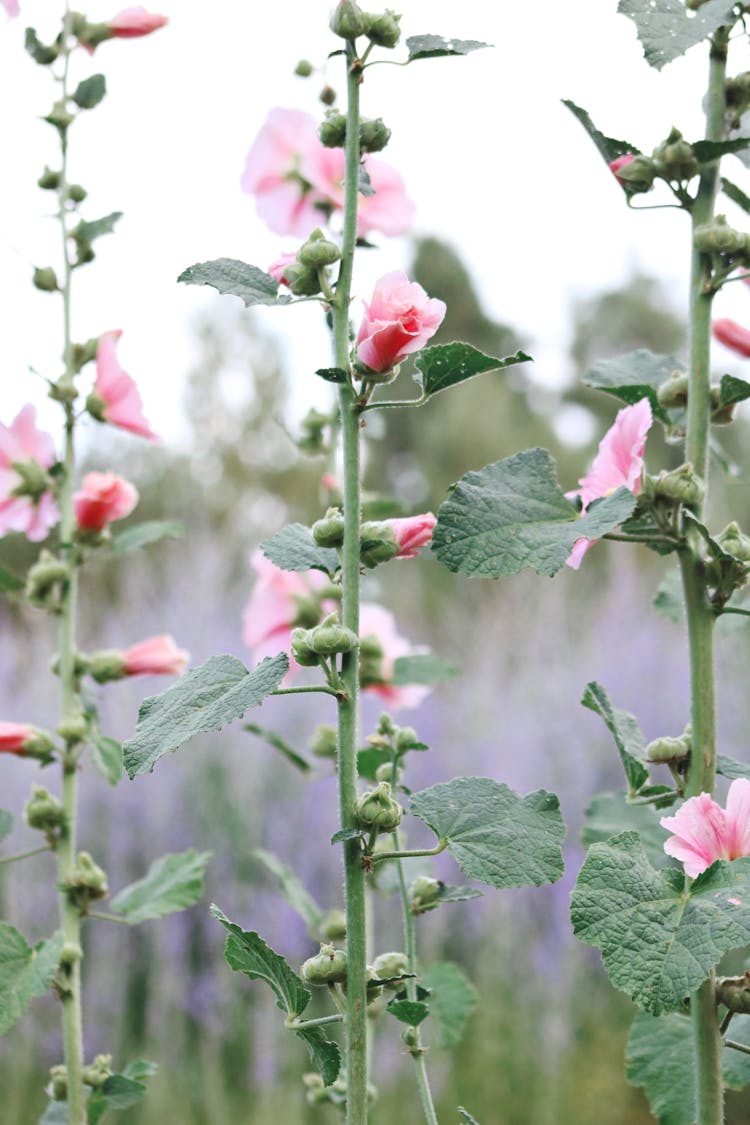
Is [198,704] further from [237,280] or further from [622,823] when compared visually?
[622,823]

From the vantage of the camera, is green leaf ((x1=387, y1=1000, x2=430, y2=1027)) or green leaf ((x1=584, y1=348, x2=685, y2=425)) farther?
green leaf ((x1=584, y1=348, x2=685, y2=425))

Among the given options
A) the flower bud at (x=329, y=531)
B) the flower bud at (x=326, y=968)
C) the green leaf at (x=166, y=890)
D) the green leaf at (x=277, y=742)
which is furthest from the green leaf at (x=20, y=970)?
the flower bud at (x=329, y=531)

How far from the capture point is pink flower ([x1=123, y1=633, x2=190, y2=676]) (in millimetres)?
1012

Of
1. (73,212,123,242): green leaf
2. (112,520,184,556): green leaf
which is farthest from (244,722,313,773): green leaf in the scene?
(73,212,123,242): green leaf

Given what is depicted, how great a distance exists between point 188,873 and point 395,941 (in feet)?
6.49

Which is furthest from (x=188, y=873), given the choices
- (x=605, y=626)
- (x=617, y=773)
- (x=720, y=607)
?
(x=605, y=626)

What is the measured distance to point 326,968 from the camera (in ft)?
1.81

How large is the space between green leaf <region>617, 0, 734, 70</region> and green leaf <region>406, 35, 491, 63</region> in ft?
0.31

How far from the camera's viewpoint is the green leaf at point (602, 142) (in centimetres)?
68

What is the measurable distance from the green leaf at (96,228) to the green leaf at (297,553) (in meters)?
0.43

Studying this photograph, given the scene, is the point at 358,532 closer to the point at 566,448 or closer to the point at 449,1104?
the point at 449,1104

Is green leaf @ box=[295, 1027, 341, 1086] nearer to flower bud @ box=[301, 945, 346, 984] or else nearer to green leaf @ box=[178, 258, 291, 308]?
flower bud @ box=[301, 945, 346, 984]

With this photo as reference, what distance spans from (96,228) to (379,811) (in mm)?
628

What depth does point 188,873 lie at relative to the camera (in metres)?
0.93
